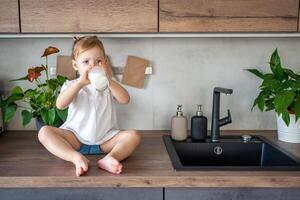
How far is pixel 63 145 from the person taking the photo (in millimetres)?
1032

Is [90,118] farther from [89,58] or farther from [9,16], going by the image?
[9,16]

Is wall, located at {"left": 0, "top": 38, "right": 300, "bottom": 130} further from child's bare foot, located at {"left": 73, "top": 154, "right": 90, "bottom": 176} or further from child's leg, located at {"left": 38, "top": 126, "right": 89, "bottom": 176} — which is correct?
child's bare foot, located at {"left": 73, "top": 154, "right": 90, "bottom": 176}

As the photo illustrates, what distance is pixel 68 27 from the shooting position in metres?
1.16

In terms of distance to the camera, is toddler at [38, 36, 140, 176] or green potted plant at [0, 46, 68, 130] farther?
green potted plant at [0, 46, 68, 130]

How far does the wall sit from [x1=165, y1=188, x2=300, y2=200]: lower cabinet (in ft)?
2.08

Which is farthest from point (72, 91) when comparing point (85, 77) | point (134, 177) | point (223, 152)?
point (223, 152)

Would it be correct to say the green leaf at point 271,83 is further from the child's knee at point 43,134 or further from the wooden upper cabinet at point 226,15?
the child's knee at point 43,134

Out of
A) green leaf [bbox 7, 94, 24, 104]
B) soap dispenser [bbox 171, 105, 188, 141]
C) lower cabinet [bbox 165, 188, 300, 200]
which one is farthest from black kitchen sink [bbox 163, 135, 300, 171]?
green leaf [bbox 7, 94, 24, 104]

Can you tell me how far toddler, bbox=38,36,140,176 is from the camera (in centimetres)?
107

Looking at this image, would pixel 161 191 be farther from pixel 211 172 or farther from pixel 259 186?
pixel 259 186

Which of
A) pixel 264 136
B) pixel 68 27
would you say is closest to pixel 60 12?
pixel 68 27

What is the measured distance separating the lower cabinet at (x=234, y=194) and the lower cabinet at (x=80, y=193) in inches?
2.4

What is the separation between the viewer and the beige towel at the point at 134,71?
148cm

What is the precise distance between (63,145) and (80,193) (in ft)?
0.61
